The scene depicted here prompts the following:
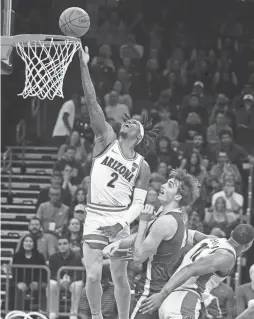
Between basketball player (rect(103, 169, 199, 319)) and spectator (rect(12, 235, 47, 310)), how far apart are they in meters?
6.74

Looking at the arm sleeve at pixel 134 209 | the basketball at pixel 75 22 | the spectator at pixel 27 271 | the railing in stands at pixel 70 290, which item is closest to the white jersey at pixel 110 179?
the arm sleeve at pixel 134 209

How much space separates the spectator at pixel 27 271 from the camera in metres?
20.7

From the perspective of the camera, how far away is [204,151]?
2411 centimetres

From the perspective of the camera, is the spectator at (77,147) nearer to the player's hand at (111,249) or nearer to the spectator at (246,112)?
the spectator at (246,112)

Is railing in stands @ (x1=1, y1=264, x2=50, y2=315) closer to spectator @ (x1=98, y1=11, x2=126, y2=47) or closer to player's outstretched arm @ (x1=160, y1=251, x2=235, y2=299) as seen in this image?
player's outstretched arm @ (x1=160, y1=251, x2=235, y2=299)

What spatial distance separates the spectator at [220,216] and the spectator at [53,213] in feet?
8.80

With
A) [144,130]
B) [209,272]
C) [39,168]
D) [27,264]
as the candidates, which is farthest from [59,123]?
[209,272]

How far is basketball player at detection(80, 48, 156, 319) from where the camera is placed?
1474cm

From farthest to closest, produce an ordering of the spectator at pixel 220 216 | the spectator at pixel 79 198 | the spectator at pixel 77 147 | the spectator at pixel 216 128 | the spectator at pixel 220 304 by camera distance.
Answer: the spectator at pixel 216 128
the spectator at pixel 77 147
the spectator at pixel 79 198
the spectator at pixel 220 216
the spectator at pixel 220 304

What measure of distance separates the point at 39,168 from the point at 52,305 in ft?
21.0

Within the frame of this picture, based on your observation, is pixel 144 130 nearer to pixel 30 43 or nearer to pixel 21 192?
pixel 30 43

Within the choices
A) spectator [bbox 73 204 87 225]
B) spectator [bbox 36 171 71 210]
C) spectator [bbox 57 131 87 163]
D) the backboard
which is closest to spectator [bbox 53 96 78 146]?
spectator [bbox 57 131 87 163]

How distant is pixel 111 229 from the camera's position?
14.8 meters

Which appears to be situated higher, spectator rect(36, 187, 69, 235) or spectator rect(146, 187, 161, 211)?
spectator rect(146, 187, 161, 211)
